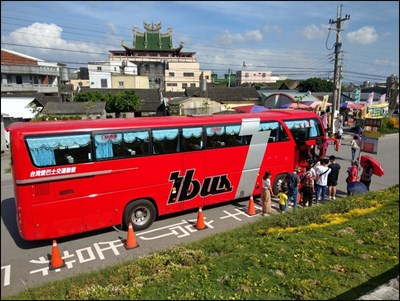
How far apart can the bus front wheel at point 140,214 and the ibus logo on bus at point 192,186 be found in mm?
666

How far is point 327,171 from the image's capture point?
994cm

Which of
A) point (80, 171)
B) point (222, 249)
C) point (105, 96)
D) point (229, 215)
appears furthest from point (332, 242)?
point (105, 96)

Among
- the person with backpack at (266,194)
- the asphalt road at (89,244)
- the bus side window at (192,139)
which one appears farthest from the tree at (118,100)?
the person with backpack at (266,194)

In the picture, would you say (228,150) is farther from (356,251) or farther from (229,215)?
(356,251)

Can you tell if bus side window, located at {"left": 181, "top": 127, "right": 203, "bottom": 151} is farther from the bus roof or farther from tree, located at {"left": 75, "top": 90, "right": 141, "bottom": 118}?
tree, located at {"left": 75, "top": 90, "right": 141, "bottom": 118}

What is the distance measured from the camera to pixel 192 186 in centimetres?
918

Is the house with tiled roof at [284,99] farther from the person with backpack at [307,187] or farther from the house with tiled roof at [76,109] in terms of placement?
the person with backpack at [307,187]

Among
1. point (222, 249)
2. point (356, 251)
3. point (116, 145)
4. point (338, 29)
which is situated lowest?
point (222, 249)

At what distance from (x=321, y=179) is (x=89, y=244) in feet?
24.9

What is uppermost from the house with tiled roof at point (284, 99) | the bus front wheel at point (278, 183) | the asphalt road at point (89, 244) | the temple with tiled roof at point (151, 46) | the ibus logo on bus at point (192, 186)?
the temple with tiled roof at point (151, 46)

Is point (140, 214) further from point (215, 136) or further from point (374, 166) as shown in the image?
point (374, 166)

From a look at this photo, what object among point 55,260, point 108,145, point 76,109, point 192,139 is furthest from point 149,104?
point 55,260

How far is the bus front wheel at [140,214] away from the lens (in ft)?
27.0

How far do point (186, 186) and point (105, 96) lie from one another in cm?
3180
